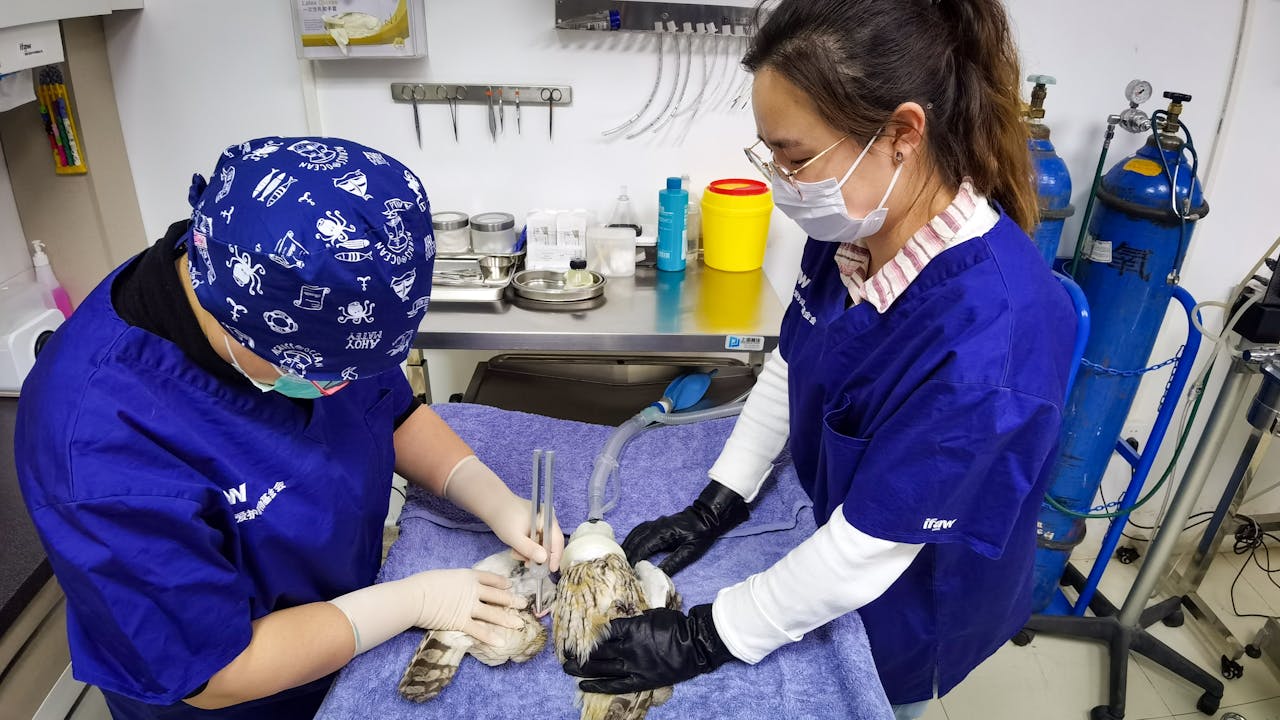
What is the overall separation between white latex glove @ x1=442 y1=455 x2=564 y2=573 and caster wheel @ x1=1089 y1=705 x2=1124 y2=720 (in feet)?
5.99

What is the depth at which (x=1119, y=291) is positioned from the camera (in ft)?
6.86

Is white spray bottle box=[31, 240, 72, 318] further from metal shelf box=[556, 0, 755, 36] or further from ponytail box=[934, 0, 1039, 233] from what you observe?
ponytail box=[934, 0, 1039, 233]

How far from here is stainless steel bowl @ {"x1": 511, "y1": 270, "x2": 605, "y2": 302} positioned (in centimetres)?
200

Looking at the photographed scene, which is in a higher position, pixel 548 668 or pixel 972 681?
pixel 548 668

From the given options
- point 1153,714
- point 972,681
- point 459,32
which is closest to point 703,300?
point 459,32

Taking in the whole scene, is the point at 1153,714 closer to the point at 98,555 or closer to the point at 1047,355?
the point at 1047,355

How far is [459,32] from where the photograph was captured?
83.2 inches

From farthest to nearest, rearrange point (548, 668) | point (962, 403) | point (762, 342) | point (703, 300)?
1. point (703, 300)
2. point (762, 342)
3. point (548, 668)
4. point (962, 403)

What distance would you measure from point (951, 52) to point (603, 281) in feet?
3.98

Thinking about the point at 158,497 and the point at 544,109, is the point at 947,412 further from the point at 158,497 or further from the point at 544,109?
the point at 544,109

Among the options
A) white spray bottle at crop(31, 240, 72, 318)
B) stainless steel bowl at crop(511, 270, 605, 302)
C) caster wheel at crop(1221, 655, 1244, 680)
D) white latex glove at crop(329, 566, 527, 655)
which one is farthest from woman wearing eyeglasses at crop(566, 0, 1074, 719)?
white spray bottle at crop(31, 240, 72, 318)

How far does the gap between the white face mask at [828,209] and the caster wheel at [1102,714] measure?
6.08ft

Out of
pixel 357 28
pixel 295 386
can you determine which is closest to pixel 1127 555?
pixel 295 386

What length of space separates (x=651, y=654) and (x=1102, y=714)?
1.82 metres
